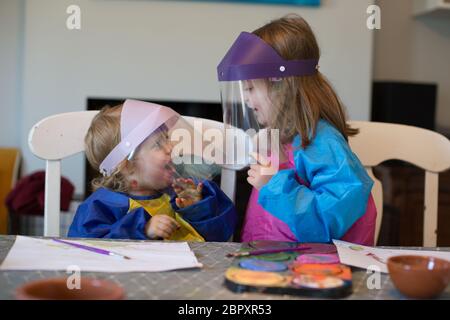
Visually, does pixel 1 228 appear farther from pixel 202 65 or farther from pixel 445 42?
pixel 445 42

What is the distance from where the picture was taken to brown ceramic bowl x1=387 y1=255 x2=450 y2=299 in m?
0.76

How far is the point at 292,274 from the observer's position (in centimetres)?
83

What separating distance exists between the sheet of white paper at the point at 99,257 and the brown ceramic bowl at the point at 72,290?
12 centimetres

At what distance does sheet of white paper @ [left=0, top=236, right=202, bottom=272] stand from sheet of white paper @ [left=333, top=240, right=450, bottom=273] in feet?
0.74

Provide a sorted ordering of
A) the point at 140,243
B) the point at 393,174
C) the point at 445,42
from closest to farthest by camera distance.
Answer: the point at 140,243 → the point at 393,174 → the point at 445,42

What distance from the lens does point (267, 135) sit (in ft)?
4.39

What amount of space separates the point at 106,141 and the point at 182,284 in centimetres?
57

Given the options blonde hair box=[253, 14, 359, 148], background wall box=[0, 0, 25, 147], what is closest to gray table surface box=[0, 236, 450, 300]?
blonde hair box=[253, 14, 359, 148]

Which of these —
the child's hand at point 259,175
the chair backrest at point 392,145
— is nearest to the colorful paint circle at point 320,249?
the child's hand at point 259,175

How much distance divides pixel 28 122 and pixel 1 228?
1.67 feet

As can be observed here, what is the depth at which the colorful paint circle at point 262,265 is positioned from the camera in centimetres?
85

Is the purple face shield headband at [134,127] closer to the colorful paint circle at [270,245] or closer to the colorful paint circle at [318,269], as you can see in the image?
the colorful paint circle at [270,245]
